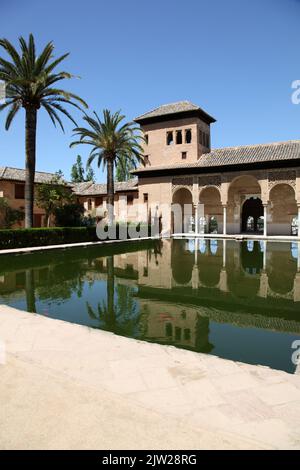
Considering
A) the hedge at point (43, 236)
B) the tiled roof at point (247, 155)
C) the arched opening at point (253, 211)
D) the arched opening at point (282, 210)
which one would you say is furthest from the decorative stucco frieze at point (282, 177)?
the hedge at point (43, 236)

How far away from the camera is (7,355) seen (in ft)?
13.2

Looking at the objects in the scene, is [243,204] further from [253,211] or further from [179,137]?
[179,137]

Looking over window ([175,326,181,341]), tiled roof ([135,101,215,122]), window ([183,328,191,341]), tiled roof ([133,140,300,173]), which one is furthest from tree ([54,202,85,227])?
window ([183,328,191,341])

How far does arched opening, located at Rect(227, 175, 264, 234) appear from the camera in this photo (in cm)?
3142

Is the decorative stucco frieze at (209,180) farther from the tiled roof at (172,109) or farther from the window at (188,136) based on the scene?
the tiled roof at (172,109)

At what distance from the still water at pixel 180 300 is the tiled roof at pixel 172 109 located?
2128 centimetres

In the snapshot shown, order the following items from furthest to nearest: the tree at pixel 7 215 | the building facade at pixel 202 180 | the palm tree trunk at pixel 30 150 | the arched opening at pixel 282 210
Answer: the arched opening at pixel 282 210 < the building facade at pixel 202 180 < the tree at pixel 7 215 < the palm tree trunk at pixel 30 150

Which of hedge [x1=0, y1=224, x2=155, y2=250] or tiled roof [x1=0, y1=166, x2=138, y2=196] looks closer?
hedge [x1=0, y1=224, x2=155, y2=250]

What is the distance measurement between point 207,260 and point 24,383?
11897 millimetres

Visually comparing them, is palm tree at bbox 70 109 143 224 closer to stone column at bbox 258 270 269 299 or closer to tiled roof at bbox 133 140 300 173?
tiled roof at bbox 133 140 300 173

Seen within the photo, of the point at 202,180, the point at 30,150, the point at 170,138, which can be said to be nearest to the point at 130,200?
the point at 170,138

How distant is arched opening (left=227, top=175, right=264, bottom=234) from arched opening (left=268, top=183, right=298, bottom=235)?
1.88 metres

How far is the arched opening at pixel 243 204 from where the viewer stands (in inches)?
1237

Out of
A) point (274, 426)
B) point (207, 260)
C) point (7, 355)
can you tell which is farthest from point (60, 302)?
point (207, 260)
